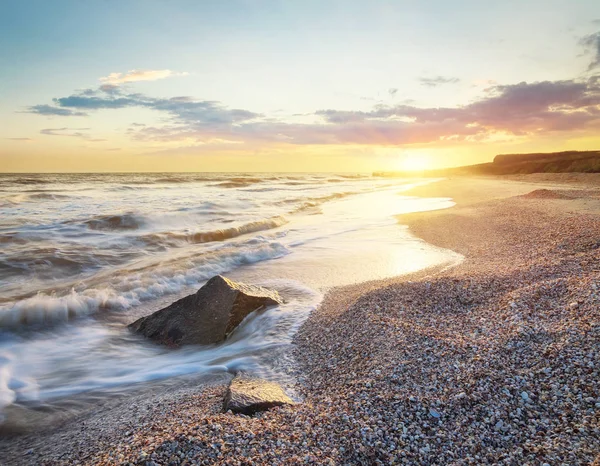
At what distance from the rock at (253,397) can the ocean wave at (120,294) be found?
3.93 metres

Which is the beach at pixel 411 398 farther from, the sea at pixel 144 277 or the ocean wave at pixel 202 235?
the ocean wave at pixel 202 235

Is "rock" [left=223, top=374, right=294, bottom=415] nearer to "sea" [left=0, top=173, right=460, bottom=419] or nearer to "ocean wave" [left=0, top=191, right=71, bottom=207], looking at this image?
"sea" [left=0, top=173, right=460, bottom=419]

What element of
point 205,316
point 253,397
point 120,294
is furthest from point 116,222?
point 253,397

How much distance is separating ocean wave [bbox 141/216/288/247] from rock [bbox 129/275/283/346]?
5.69 meters

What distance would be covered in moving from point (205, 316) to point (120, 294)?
96.6 inches

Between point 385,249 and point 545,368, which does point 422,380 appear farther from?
point 385,249

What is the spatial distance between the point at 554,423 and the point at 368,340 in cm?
169

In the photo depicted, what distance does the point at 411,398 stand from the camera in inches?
104

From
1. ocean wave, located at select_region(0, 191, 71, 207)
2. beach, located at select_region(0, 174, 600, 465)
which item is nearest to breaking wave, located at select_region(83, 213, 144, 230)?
ocean wave, located at select_region(0, 191, 71, 207)

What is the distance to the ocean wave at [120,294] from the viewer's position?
5.70 metres

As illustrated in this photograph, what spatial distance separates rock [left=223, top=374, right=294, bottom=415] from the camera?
2803 mm

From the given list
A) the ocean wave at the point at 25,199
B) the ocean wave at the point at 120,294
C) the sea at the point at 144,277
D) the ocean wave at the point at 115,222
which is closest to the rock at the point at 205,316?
the sea at the point at 144,277

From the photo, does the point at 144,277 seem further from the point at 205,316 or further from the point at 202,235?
the point at 202,235

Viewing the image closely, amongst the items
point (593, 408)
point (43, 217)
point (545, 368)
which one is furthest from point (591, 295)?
point (43, 217)
